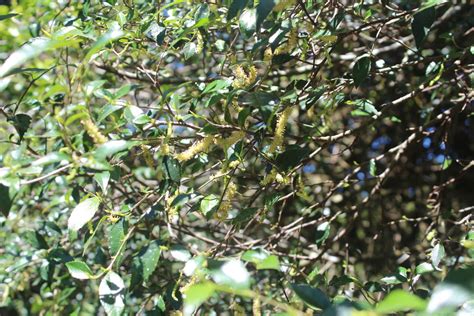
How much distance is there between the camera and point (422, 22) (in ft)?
3.61

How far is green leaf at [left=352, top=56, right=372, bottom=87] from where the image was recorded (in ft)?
3.97

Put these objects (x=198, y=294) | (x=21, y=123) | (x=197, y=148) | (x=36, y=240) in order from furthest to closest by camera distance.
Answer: (x=36, y=240) < (x=21, y=123) < (x=197, y=148) < (x=198, y=294)

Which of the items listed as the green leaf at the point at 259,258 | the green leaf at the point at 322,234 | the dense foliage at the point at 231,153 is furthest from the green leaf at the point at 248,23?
the green leaf at the point at 322,234

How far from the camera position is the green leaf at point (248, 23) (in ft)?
3.32

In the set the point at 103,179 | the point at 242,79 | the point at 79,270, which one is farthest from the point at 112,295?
the point at 242,79

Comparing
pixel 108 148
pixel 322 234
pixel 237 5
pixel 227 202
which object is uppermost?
pixel 237 5

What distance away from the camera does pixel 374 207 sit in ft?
8.07

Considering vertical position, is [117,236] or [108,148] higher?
[108,148]

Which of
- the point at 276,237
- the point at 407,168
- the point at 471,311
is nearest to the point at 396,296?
the point at 471,311

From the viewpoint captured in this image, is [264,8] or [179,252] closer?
[264,8]

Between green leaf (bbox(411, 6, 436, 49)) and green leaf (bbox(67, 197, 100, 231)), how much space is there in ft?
2.10

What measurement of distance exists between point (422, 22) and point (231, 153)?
16.2 inches

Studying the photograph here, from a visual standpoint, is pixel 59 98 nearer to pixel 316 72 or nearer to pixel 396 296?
pixel 316 72

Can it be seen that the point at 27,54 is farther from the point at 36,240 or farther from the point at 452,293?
the point at 36,240
